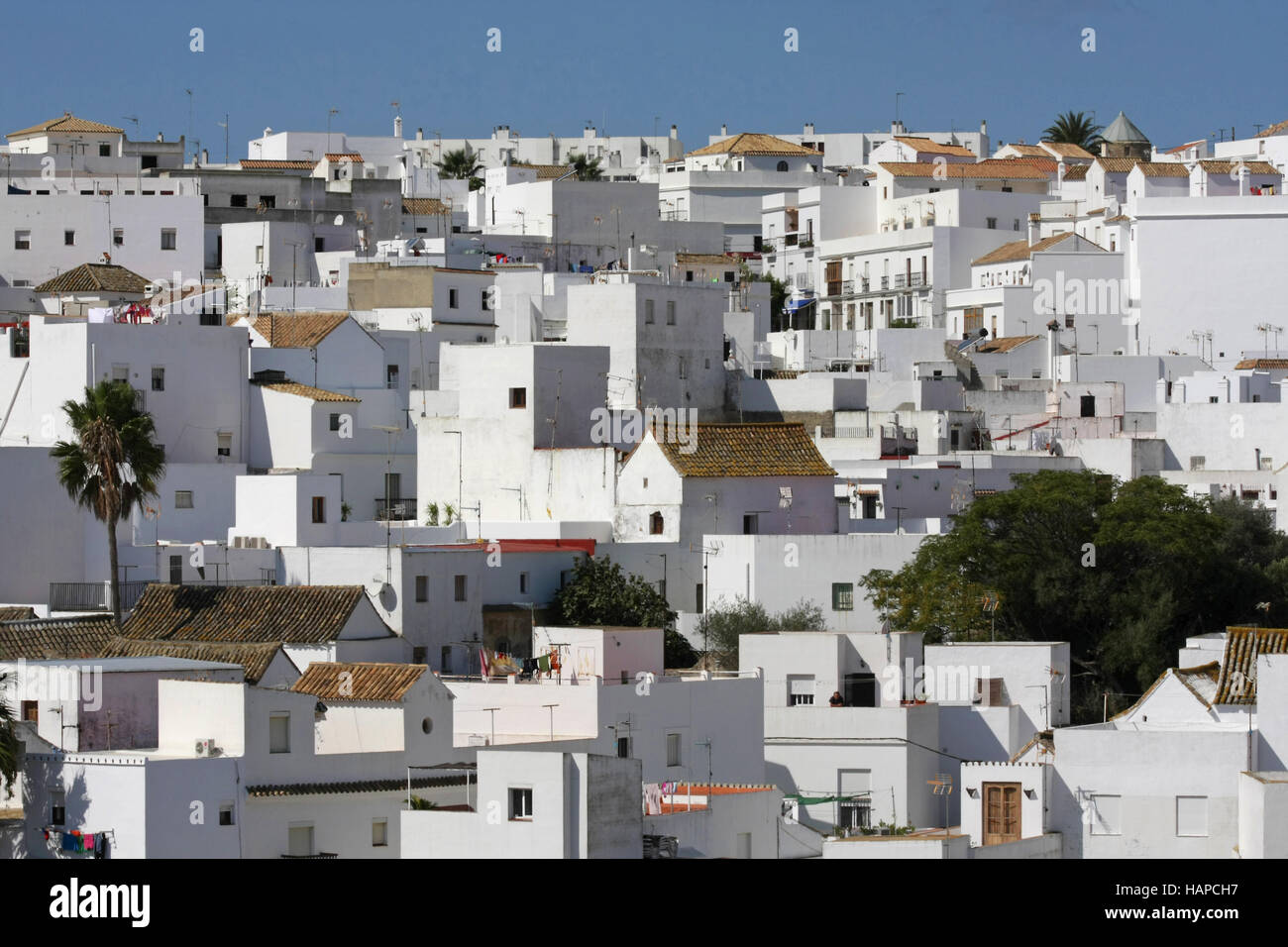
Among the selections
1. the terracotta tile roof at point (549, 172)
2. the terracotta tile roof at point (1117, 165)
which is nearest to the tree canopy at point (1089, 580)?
the terracotta tile roof at point (1117, 165)

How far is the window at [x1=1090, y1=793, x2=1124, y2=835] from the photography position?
31.3 meters

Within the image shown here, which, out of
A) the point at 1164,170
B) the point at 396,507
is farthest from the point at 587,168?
the point at 396,507

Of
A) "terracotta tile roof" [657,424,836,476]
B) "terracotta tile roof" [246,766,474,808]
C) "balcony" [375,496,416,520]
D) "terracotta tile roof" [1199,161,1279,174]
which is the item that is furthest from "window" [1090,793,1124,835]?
"terracotta tile roof" [1199,161,1279,174]

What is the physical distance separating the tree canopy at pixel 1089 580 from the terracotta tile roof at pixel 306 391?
11015mm

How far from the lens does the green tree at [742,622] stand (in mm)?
41812

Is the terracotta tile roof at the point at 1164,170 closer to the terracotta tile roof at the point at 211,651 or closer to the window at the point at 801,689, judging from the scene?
the window at the point at 801,689

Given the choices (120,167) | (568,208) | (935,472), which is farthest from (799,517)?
(120,167)

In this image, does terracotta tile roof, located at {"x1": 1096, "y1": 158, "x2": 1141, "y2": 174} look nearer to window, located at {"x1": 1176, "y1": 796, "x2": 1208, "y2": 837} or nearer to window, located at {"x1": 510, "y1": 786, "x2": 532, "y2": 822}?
window, located at {"x1": 1176, "y1": 796, "x2": 1208, "y2": 837}

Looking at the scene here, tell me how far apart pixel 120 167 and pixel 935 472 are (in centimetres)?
3227

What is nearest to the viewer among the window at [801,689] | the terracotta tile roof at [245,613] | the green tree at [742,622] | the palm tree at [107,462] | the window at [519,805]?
the window at [519,805]

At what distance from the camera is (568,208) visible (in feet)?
235

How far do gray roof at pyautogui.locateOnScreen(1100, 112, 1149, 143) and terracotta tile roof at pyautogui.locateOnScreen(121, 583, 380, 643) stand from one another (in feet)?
212
